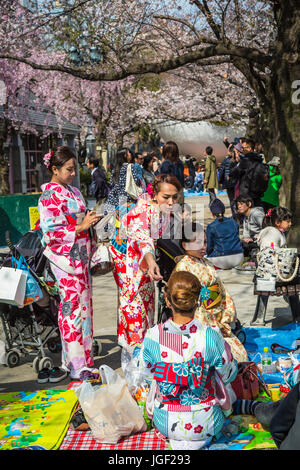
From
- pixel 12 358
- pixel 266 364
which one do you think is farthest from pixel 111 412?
pixel 12 358

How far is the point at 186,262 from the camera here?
14.6ft

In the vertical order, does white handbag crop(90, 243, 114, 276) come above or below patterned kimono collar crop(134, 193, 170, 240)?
below

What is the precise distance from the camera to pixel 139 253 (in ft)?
15.3

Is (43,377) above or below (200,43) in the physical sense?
below

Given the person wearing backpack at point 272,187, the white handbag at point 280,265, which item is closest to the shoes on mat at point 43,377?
the white handbag at point 280,265

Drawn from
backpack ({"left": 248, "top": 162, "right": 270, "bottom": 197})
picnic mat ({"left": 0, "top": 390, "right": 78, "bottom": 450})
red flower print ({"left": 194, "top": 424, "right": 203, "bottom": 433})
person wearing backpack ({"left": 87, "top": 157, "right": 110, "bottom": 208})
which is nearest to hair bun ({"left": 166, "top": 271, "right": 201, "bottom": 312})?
red flower print ({"left": 194, "top": 424, "right": 203, "bottom": 433})

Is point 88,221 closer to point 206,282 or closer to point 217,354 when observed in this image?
point 206,282

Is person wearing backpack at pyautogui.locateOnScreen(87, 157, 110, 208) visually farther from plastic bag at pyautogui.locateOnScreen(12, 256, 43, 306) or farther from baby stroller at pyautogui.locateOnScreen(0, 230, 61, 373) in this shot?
plastic bag at pyautogui.locateOnScreen(12, 256, 43, 306)

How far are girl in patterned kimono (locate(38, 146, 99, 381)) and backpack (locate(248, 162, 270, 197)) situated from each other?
4.89 meters

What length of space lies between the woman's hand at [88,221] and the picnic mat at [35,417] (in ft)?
4.33

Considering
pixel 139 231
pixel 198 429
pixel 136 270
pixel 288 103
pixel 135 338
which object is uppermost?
pixel 288 103

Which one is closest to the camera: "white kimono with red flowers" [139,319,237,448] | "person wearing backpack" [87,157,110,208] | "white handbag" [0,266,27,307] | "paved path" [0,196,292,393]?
"white kimono with red flowers" [139,319,237,448]

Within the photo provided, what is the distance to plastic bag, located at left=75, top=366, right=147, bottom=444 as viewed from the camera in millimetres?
3699

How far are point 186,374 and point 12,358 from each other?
8.41 feet
